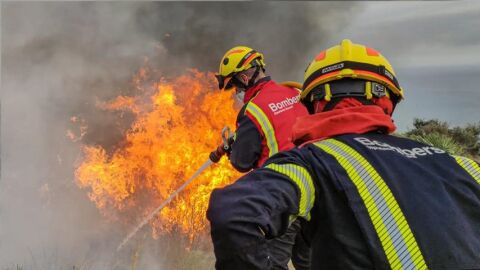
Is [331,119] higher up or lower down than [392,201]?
higher up

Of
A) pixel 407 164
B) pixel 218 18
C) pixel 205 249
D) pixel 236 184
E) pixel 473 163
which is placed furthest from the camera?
pixel 218 18

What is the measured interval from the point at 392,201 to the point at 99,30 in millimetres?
9801

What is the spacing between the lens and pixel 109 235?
9242mm

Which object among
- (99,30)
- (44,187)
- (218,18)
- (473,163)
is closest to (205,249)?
(44,187)

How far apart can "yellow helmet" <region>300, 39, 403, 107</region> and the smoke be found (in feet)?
24.4

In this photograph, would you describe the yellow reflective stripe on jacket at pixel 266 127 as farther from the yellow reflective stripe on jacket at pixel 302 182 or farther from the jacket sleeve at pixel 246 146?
the yellow reflective stripe on jacket at pixel 302 182

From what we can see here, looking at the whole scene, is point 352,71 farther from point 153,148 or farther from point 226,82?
point 153,148

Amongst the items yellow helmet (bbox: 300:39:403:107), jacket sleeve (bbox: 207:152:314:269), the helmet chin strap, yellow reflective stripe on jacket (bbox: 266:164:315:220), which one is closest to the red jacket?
the helmet chin strap

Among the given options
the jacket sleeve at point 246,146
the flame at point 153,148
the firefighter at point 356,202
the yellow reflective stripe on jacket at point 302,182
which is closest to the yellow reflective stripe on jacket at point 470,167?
the firefighter at point 356,202

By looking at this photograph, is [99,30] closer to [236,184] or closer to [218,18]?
[218,18]

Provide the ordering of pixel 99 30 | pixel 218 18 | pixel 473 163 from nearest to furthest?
pixel 473 163 < pixel 99 30 < pixel 218 18

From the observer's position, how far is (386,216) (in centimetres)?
135

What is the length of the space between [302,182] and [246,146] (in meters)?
2.61

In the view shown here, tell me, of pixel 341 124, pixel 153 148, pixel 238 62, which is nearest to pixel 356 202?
pixel 341 124
